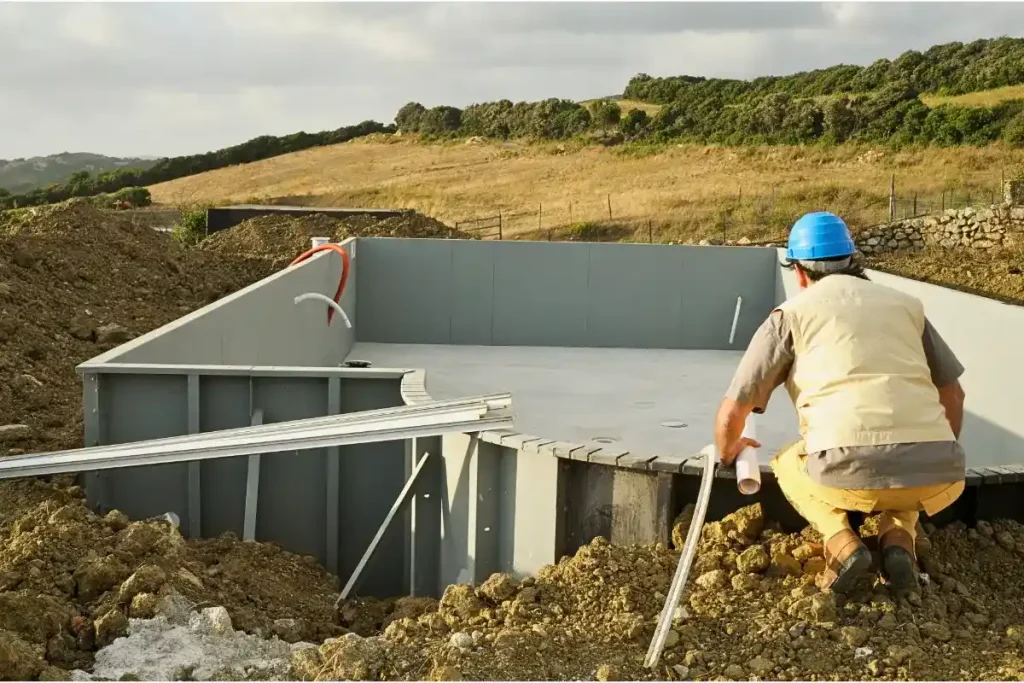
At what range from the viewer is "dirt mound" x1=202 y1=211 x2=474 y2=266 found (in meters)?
17.4

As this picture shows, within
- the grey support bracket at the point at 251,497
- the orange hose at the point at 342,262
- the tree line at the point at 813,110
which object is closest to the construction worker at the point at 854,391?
the grey support bracket at the point at 251,497

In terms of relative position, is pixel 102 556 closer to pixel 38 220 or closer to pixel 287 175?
pixel 38 220

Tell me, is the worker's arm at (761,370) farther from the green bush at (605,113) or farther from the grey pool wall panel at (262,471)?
the green bush at (605,113)

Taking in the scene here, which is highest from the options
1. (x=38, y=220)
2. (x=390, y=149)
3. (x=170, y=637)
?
(x=390, y=149)

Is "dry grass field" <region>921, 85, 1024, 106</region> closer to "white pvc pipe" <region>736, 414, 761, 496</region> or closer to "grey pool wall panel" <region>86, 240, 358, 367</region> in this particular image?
"grey pool wall panel" <region>86, 240, 358, 367</region>

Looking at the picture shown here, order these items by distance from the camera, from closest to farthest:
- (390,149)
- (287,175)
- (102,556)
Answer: (102,556) < (287,175) < (390,149)

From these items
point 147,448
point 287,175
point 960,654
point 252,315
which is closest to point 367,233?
point 252,315

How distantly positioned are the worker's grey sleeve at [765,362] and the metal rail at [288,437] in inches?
78.3

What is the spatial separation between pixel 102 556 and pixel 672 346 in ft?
30.1

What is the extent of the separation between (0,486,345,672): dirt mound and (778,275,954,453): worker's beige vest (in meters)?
2.82

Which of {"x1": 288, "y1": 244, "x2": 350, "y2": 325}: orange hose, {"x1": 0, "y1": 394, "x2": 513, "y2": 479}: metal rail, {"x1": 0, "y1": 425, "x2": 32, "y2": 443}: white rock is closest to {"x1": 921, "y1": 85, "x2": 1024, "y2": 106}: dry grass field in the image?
{"x1": 288, "y1": 244, "x2": 350, "y2": 325}: orange hose

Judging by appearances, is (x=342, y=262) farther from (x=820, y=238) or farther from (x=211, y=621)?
(x=820, y=238)

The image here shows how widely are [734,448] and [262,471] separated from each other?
342 centimetres

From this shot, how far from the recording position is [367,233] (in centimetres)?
1831
